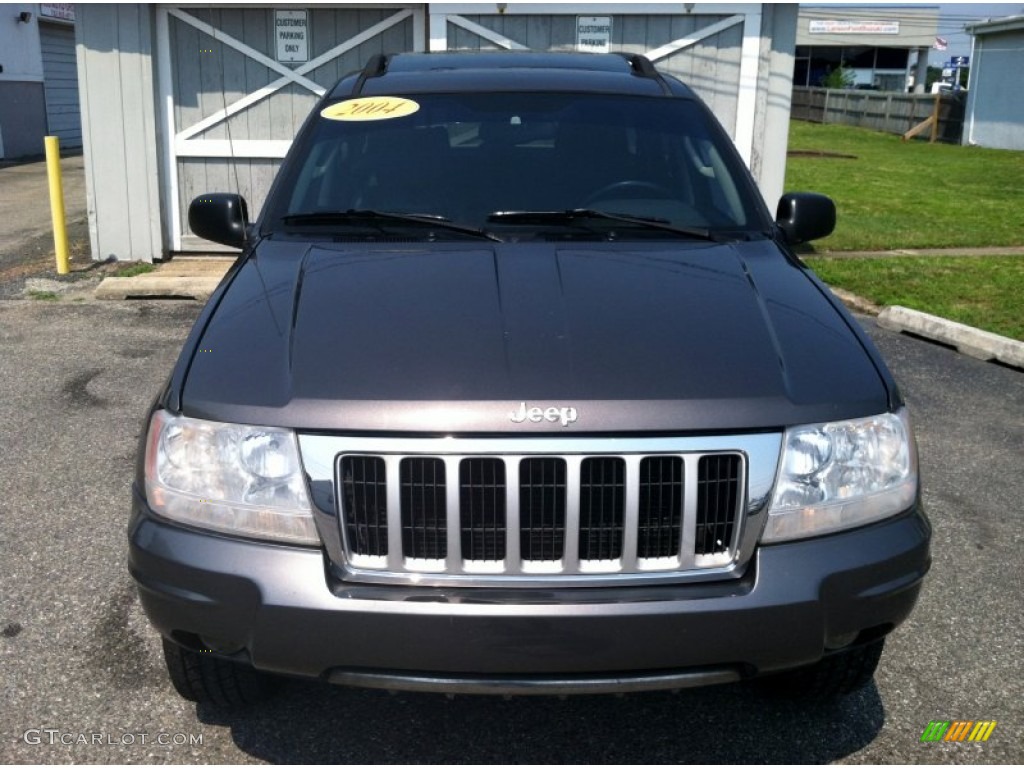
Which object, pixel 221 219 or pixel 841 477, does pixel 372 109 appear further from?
pixel 841 477

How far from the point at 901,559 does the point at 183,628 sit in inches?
65.6

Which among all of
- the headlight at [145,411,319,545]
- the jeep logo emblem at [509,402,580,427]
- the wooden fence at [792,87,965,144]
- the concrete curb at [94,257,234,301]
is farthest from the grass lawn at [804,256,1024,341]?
the wooden fence at [792,87,965,144]

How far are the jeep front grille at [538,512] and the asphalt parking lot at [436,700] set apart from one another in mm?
727

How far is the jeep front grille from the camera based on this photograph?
2.39 m

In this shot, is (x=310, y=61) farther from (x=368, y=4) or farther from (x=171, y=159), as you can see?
(x=171, y=159)

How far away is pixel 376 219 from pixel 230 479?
1289mm

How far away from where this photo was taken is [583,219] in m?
3.55

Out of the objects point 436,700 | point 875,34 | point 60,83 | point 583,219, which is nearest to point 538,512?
point 436,700

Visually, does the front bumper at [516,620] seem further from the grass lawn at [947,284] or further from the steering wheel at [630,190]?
the grass lawn at [947,284]

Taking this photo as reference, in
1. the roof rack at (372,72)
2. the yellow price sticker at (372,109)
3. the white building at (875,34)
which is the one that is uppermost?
the white building at (875,34)

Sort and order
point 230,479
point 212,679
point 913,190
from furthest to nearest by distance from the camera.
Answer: point 913,190 → point 212,679 → point 230,479

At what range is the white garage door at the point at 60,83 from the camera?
23766 millimetres

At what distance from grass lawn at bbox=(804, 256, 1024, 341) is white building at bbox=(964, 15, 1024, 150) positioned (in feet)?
63.2

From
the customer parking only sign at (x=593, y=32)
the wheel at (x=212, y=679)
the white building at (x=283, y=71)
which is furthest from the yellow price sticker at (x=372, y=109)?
the customer parking only sign at (x=593, y=32)
